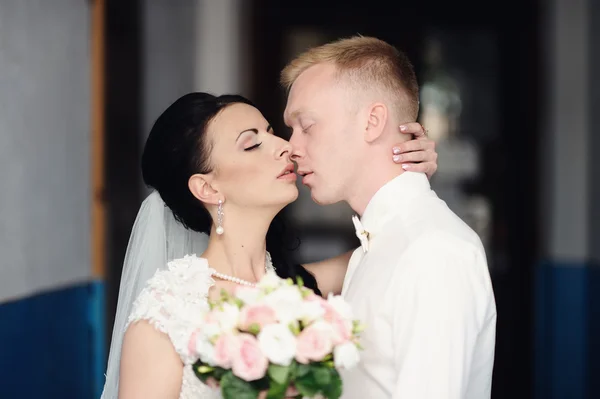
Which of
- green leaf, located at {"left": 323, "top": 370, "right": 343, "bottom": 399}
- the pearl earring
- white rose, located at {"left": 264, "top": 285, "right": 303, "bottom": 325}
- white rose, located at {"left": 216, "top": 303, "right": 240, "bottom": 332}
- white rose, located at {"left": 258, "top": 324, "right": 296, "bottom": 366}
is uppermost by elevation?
the pearl earring

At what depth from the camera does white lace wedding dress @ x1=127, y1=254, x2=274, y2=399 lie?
1933 millimetres

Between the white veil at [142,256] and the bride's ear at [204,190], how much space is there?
0.48ft

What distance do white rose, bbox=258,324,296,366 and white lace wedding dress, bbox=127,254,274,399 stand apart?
0.28 meters

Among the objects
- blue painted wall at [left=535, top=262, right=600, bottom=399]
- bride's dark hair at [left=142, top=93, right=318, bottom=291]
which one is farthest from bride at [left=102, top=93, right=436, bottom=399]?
blue painted wall at [left=535, top=262, right=600, bottom=399]

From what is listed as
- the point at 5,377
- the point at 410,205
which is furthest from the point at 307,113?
the point at 5,377

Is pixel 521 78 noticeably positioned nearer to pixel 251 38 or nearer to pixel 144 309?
pixel 251 38

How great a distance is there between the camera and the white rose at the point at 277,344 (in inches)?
61.0

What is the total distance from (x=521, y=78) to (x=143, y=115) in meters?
2.40

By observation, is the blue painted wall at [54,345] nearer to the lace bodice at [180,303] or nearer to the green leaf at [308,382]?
the lace bodice at [180,303]

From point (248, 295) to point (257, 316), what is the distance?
6cm

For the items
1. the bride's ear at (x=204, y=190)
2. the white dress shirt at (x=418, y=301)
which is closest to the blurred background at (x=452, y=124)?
the bride's ear at (x=204, y=190)

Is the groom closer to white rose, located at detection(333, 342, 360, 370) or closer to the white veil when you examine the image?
white rose, located at detection(333, 342, 360, 370)

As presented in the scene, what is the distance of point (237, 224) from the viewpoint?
2293mm

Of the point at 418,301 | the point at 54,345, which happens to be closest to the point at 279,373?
the point at 418,301
